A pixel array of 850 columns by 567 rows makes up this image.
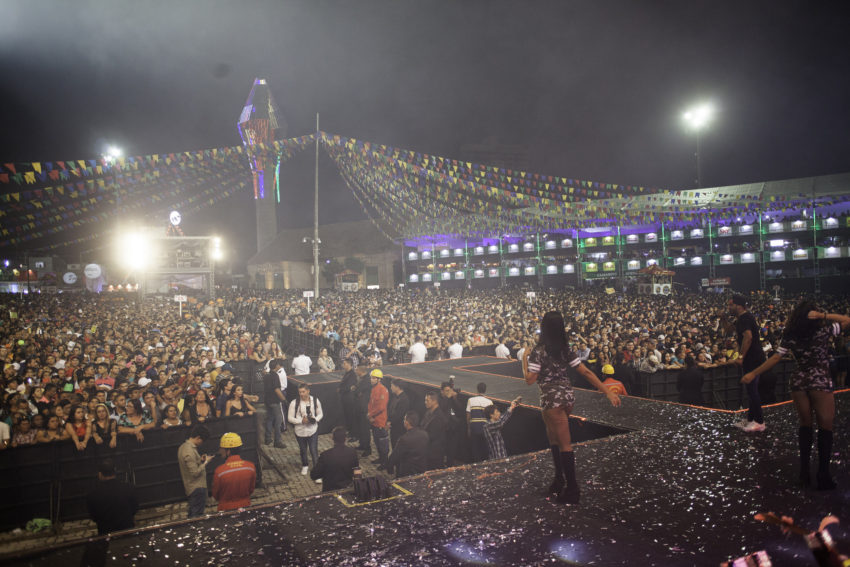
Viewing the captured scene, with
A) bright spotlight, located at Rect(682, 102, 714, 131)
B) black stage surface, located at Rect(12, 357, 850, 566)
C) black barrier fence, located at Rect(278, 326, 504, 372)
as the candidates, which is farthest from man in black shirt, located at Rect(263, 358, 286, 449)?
bright spotlight, located at Rect(682, 102, 714, 131)

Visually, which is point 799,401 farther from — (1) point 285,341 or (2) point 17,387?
(1) point 285,341

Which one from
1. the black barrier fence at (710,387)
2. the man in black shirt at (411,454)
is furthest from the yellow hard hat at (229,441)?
the black barrier fence at (710,387)

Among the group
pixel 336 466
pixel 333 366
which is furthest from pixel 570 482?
pixel 333 366

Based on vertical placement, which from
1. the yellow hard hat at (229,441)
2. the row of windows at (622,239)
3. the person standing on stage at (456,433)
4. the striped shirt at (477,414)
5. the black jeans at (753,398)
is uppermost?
the row of windows at (622,239)

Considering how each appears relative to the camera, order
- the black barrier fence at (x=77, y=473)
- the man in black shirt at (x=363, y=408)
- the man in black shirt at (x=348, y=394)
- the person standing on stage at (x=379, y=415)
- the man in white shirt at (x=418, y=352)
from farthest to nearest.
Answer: the man in white shirt at (x=418, y=352) < the man in black shirt at (x=348, y=394) < the man in black shirt at (x=363, y=408) < the person standing on stage at (x=379, y=415) < the black barrier fence at (x=77, y=473)

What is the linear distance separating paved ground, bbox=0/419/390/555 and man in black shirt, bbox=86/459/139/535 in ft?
0.84

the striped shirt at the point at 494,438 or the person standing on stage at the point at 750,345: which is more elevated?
the person standing on stage at the point at 750,345

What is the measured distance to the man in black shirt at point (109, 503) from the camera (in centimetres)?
474

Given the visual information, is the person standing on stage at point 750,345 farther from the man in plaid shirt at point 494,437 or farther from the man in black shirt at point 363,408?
the man in black shirt at point 363,408

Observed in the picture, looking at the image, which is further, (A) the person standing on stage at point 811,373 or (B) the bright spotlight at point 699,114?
(B) the bright spotlight at point 699,114

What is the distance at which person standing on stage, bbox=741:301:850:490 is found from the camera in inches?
146

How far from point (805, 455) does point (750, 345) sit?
128 cm

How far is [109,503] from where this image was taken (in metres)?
4.75

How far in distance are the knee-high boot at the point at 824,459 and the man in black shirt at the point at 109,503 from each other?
233 inches
